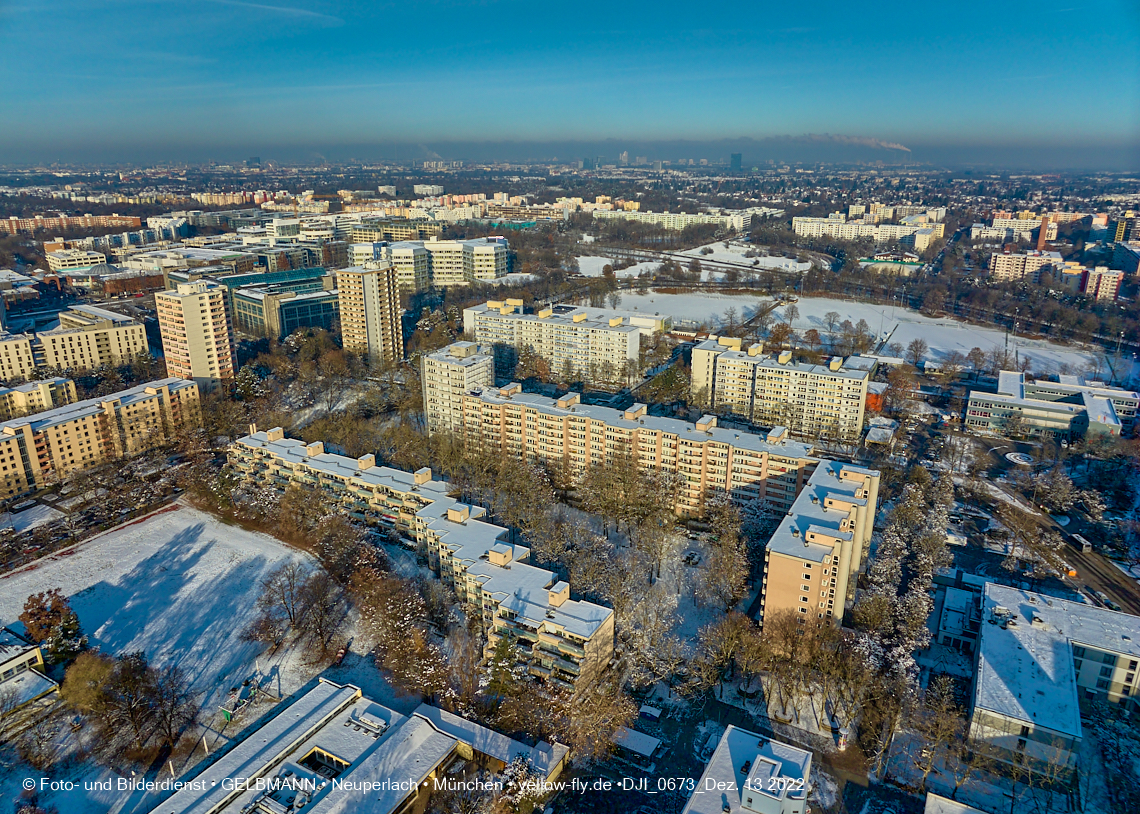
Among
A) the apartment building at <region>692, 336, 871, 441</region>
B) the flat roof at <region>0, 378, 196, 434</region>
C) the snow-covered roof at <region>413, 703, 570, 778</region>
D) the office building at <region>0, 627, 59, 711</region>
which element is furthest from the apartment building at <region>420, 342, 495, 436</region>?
the office building at <region>0, 627, 59, 711</region>

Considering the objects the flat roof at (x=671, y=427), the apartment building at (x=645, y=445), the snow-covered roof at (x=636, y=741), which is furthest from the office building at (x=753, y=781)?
the flat roof at (x=671, y=427)

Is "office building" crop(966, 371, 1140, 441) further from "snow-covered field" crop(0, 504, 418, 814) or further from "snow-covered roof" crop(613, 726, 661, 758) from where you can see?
"snow-covered field" crop(0, 504, 418, 814)

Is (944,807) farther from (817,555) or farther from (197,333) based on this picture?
(197,333)

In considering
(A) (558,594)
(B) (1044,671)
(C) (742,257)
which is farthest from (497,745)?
(C) (742,257)

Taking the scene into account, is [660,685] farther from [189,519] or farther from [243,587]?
[189,519]

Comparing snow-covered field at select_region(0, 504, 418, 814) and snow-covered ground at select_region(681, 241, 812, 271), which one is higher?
snow-covered ground at select_region(681, 241, 812, 271)

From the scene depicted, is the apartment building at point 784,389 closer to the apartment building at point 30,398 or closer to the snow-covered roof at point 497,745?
the snow-covered roof at point 497,745

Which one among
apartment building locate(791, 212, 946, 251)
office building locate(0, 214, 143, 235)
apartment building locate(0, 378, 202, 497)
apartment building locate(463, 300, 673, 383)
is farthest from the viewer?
office building locate(0, 214, 143, 235)

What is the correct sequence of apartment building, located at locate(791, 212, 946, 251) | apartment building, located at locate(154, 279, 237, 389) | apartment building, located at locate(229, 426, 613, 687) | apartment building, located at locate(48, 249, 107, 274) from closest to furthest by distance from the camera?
apartment building, located at locate(229, 426, 613, 687) < apartment building, located at locate(154, 279, 237, 389) < apartment building, located at locate(48, 249, 107, 274) < apartment building, located at locate(791, 212, 946, 251)

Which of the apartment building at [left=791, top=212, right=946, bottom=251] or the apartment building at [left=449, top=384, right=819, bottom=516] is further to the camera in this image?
the apartment building at [left=791, top=212, right=946, bottom=251]
